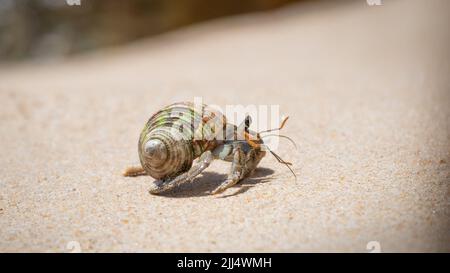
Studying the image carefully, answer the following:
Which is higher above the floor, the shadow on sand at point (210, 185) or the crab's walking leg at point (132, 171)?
the crab's walking leg at point (132, 171)

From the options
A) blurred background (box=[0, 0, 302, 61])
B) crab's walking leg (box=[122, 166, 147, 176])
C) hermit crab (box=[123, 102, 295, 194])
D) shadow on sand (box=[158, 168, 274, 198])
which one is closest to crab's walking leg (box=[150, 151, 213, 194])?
hermit crab (box=[123, 102, 295, 194])

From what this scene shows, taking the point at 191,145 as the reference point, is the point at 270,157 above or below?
below

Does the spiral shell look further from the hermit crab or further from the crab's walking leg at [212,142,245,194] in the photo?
the crab's walking leg at [212,142,245,194]

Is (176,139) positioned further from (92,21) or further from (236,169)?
(92,21)

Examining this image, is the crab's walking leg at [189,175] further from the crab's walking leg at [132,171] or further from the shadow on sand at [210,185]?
the crab's walking leg at [132,171]

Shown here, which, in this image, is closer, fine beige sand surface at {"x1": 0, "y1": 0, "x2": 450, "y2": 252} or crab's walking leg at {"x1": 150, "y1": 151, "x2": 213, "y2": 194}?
fine beige sand surface at {"x1": 0, "y1": 0, "x2": 450, "y2": 252}

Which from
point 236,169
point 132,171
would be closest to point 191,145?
point 236,169

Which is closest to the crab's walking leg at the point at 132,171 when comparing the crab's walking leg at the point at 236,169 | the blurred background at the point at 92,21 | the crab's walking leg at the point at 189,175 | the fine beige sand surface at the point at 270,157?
the fine beige sand surface at the point at 270,157
